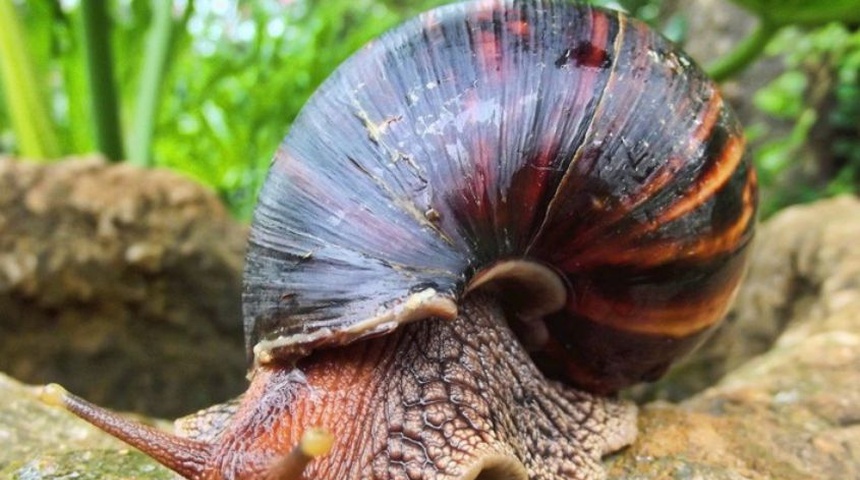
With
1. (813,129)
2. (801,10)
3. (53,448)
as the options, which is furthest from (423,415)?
(813,129)

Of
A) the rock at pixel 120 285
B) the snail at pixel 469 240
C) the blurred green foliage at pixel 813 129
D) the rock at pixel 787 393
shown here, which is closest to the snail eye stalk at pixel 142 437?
the snail at pixel 469 240

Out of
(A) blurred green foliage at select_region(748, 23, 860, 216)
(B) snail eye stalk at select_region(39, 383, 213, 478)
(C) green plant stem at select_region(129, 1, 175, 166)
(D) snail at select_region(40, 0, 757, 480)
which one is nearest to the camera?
(B) snail eye stalk at select_region(39, 383, 213, 478)

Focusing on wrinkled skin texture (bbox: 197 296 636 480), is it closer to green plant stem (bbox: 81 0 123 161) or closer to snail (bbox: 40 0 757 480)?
snail (bbox: 40 0 757 480)

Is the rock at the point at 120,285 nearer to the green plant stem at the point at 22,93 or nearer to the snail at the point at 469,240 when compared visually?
the green plant stem at the point at 22,93

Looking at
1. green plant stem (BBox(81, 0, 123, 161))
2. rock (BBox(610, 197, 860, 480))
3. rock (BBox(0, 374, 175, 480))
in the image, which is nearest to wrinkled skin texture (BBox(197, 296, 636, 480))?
rock (BBox(610, 197, 860, 480))

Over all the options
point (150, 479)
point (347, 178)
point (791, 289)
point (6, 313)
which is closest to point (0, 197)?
point (6, 313)

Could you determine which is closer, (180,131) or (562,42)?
(562,42)

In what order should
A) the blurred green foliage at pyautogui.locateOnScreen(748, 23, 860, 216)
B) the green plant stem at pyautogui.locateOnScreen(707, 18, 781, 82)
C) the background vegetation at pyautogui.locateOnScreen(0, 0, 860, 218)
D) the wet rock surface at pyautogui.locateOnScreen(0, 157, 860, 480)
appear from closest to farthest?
the wet rock surface at pyautogui.locateOnScreen(0, 157, 860, 480) → the green plant stem at pyautogui.locateOnScreen(707, 18, 781, 82) → the background vegetation at pyautogui.locateOnScreen(0, 0, 860, 218) → the blurred green foliage at pyautogui.locateOnScreen(748, 23, 860, 216)

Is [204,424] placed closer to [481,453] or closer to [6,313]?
[481,453]
